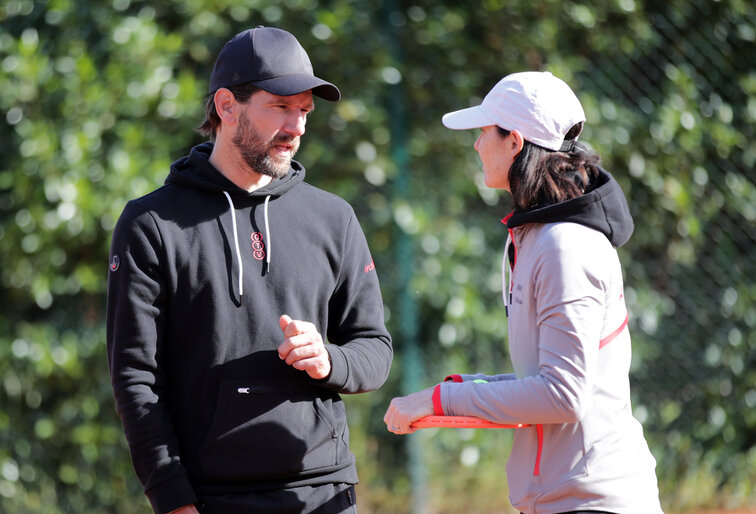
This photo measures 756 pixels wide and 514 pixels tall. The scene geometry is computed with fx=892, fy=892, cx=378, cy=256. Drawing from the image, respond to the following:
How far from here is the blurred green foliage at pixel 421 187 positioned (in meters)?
4.61

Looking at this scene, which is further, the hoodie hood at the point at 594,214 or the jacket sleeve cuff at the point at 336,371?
the jacket sleeve cuff at the point at 336,371

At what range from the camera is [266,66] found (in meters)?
2.52

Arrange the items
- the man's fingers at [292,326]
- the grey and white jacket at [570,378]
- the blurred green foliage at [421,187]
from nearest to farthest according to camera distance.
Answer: the grey and white jacket at [570,378], the man's fingers at [292,326], the blurred green foliage at [421,187]

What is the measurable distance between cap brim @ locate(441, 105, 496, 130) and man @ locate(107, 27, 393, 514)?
372 mm

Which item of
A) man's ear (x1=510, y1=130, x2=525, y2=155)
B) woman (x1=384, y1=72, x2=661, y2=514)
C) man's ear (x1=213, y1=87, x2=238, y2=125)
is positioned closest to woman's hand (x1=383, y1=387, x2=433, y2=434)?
woman (x1=384, y1=72, x2=661, y2=514)

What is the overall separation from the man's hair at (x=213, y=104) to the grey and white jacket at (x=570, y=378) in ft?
2.72

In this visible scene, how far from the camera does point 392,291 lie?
5062 millimetres

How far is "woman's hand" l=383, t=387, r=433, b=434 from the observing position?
2297mm

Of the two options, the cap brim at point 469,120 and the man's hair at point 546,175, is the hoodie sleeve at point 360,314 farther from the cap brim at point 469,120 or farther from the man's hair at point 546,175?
the man's hair at point 546,175

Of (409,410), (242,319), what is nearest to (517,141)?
(409,410)

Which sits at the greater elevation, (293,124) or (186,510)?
(293,124)

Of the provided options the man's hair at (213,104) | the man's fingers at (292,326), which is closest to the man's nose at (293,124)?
the man's hair at (213,104)

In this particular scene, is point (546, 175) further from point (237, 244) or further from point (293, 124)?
point (237, 244)

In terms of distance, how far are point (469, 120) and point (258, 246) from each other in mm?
687
